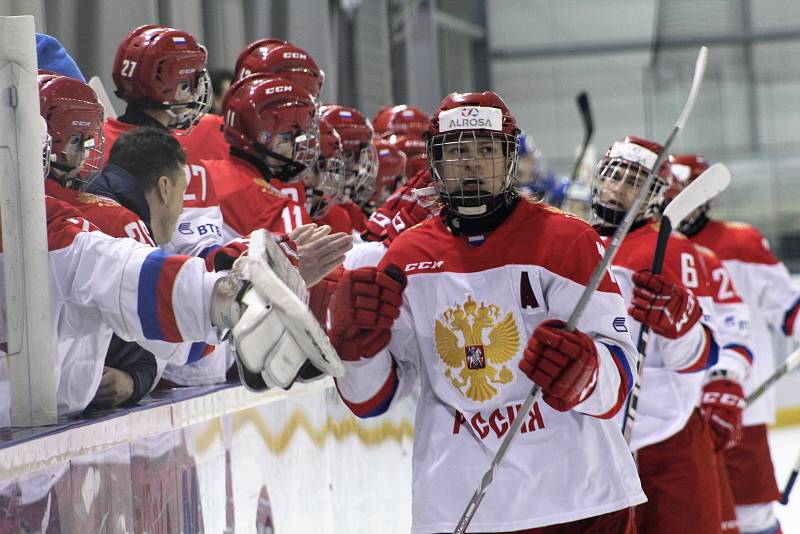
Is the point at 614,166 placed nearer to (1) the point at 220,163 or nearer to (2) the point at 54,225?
(1) the point at 220,163

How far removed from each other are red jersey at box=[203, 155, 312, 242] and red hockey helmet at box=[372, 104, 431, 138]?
1.49m

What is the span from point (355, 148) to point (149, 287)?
181 cm

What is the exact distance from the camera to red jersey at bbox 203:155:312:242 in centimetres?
278

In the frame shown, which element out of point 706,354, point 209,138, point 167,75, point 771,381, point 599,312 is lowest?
point 771,381

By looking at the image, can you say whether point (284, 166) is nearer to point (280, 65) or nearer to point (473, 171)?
point (280, 65)

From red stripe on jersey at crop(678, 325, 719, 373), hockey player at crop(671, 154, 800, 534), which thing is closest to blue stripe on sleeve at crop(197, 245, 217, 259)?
red stripe on jersey at crop(678, 325, 719, 373)

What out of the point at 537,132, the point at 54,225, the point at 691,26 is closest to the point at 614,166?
the point at 54,225

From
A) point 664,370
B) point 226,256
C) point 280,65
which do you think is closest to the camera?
point 226,256

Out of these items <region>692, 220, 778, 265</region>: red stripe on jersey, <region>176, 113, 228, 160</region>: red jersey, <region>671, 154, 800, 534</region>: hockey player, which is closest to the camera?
<region>176, 113, 228, 160</region>: red jersey

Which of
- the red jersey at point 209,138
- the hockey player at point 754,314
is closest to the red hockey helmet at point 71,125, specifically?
the red jersey at point 209,138

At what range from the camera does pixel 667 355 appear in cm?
290

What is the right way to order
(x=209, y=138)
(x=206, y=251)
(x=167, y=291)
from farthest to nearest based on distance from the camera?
1. (x=209, y=138)
2. (x=206, y=251)
3. (x=167, y=291)

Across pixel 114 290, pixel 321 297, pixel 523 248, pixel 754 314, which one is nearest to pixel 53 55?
pixel 321 297

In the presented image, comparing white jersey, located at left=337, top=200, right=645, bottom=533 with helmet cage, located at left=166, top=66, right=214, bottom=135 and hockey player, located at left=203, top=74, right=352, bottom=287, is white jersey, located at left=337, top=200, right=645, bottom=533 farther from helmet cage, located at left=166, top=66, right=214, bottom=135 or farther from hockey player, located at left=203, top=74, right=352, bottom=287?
helmet cage, located at left=166, top=66, right=214, bottom=135
